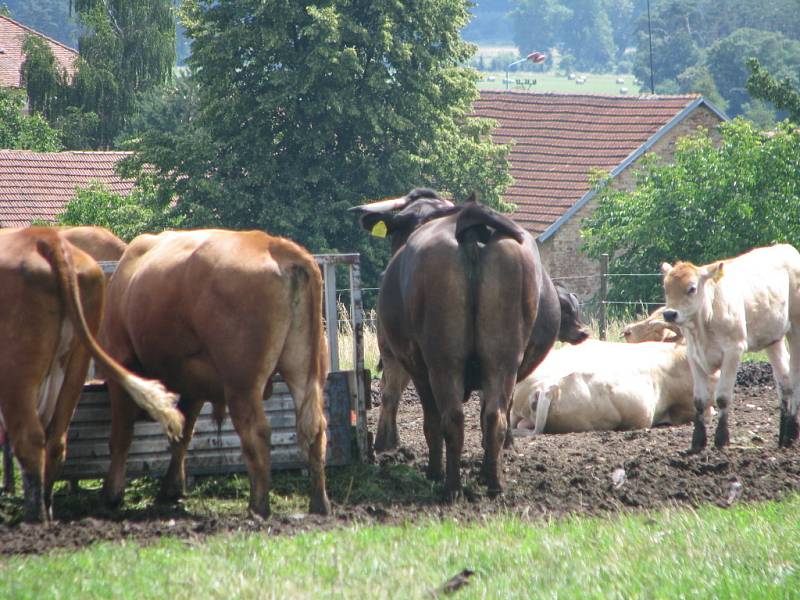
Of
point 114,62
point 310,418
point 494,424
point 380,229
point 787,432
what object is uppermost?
point 114,62

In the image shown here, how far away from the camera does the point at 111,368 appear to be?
23.6ft

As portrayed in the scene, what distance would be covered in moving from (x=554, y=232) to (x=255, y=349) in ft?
88.2

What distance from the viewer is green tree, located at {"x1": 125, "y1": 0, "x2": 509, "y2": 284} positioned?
25.0m

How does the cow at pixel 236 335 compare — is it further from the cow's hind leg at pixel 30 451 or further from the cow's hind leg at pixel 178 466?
the cow's hind leg at pixel 30 451

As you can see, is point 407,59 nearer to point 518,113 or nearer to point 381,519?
point 518,113

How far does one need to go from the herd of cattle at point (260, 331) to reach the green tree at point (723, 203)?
43.3 ft

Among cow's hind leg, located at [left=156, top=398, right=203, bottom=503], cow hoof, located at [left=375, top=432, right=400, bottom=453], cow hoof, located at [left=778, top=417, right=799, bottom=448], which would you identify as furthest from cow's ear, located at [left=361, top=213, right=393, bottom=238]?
cow hoof, located at [left=778, top=417, right=799, bottom=448]

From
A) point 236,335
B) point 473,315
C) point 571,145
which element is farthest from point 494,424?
point 571,145

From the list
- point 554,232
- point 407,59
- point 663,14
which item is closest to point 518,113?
point 554,232

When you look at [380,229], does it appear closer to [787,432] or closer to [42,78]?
[787,432]

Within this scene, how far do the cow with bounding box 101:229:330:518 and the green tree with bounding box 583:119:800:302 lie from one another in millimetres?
16212

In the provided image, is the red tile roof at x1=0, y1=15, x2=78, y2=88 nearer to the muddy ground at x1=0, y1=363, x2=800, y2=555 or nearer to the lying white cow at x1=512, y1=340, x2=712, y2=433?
the lying white cow at x1=512, y1=340, x2=712, y2=433

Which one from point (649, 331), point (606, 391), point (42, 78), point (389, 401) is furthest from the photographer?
point (42, 78)

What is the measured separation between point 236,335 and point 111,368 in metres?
0.72
